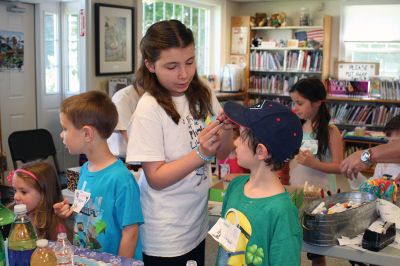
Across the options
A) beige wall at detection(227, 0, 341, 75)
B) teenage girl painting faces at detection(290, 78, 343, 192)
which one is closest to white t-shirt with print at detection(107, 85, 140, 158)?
teenage girl painting faces at detection(290, 78, 343, 192)

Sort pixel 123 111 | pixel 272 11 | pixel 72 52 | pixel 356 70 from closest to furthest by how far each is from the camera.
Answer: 1. pixel 123 111
2. pixel 72 52
3. pixel 356 70
4. pixel 272 11

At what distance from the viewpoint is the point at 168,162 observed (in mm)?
1598

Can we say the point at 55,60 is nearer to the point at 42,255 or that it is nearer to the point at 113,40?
the point at 113,40

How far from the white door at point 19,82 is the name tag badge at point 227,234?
4.10 meters

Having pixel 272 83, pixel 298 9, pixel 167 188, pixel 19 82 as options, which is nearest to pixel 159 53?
pixel 167 188

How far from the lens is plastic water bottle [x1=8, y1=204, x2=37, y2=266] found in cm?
127

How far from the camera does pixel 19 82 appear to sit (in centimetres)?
518

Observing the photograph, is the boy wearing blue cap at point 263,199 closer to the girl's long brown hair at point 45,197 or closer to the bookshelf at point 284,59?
the girl's long brown hair at point 45,197

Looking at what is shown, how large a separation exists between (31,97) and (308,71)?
401 centimetres

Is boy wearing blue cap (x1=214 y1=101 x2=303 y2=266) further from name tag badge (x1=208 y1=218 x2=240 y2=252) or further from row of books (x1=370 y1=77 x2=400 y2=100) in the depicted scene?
row of books (x1=370 y1=77 x2=400 y2=100)

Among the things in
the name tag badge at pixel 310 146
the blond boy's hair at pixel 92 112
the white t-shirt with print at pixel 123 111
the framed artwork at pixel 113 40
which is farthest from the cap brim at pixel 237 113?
the framed artwork at pixel 113 40

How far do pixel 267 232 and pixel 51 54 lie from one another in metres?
4.66

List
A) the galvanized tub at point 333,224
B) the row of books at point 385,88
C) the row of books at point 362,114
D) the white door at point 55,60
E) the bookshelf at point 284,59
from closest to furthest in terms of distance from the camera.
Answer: the galvanized tub at point 333,224, the white door at point 55,60, the row of books at point 385,88, the row of books at point 362,114, the bookshelf at point 284,59

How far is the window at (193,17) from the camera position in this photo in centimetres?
624
